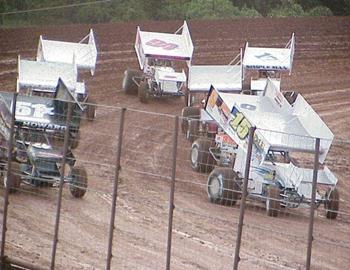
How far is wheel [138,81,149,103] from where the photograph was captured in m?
26.2

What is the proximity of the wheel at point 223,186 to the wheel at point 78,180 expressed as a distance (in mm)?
1747

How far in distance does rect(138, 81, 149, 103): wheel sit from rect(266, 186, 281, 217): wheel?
1225 cm

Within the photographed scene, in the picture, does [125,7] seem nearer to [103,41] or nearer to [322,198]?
[103,41]

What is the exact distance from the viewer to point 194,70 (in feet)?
80.1

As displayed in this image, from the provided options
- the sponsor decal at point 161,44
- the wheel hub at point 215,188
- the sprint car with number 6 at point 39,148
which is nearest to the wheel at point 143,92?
the sponsor decal at point 161,44

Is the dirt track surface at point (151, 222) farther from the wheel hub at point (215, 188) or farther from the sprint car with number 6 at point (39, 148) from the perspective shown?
the sprint car with number 6 at point (39, 148)

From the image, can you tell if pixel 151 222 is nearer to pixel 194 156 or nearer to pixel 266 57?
pixel 194 156

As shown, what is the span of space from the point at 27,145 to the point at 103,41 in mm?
20550

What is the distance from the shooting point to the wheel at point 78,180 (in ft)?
44.3

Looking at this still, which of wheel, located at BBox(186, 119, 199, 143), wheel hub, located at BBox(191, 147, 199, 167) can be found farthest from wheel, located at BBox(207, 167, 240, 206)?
wheel, located at BBox(186, 119, 199, 143)

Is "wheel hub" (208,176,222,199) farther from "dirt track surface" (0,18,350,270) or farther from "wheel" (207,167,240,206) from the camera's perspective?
"dirt track surface" (0,18,350,270)

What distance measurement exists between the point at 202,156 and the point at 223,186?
2.51 m

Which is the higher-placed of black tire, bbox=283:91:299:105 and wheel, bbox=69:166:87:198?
black tire, bbox=283:91:299:105

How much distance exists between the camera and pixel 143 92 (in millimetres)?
26312
